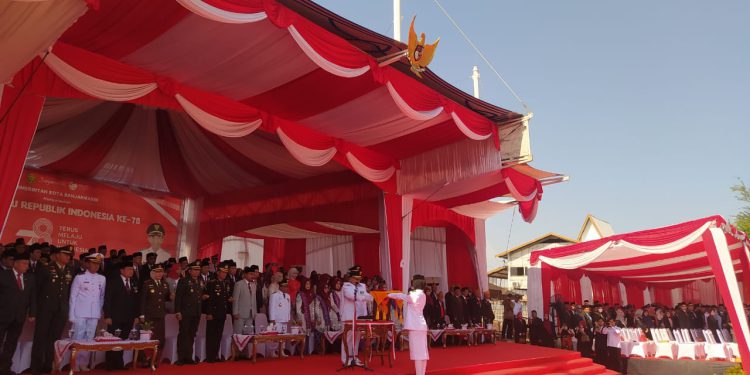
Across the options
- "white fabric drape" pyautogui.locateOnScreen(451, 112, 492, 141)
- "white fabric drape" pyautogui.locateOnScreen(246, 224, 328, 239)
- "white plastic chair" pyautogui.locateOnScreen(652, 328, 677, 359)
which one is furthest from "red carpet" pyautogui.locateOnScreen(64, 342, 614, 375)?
"white fabric drape" pyautogui.locateOnScreen(246, 224, 328, 239)

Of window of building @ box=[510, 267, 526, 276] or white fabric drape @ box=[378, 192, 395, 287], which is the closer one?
white fabric drape @ box=[378, 192, 395, 287]

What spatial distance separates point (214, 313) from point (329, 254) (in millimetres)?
7211

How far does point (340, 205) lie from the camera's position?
36.7ft

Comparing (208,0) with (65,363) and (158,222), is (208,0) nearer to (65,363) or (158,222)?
(65,363)

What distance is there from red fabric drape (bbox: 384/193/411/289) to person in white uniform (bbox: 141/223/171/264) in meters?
5.61

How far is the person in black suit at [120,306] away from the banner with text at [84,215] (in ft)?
17.1

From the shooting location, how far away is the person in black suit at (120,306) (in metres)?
5.87

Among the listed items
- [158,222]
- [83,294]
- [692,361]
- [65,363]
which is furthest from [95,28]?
[692,361]

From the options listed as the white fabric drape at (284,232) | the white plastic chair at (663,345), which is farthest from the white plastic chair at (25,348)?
the white plastic chair at (663,345)

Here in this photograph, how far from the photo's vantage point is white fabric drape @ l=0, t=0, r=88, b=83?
11.6ft

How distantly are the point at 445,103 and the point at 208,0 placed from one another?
4321mm

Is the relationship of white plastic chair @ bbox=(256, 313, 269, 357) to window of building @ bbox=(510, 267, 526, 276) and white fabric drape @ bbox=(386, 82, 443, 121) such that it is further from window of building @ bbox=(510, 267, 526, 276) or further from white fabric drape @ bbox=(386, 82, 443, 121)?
window of building @ bbox=(510, 267, 526, 276)

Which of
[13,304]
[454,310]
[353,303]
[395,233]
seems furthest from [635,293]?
[13,304]

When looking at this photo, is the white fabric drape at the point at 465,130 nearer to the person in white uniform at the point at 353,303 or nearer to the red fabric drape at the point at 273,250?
the person in white uniform at the point at 353,303
